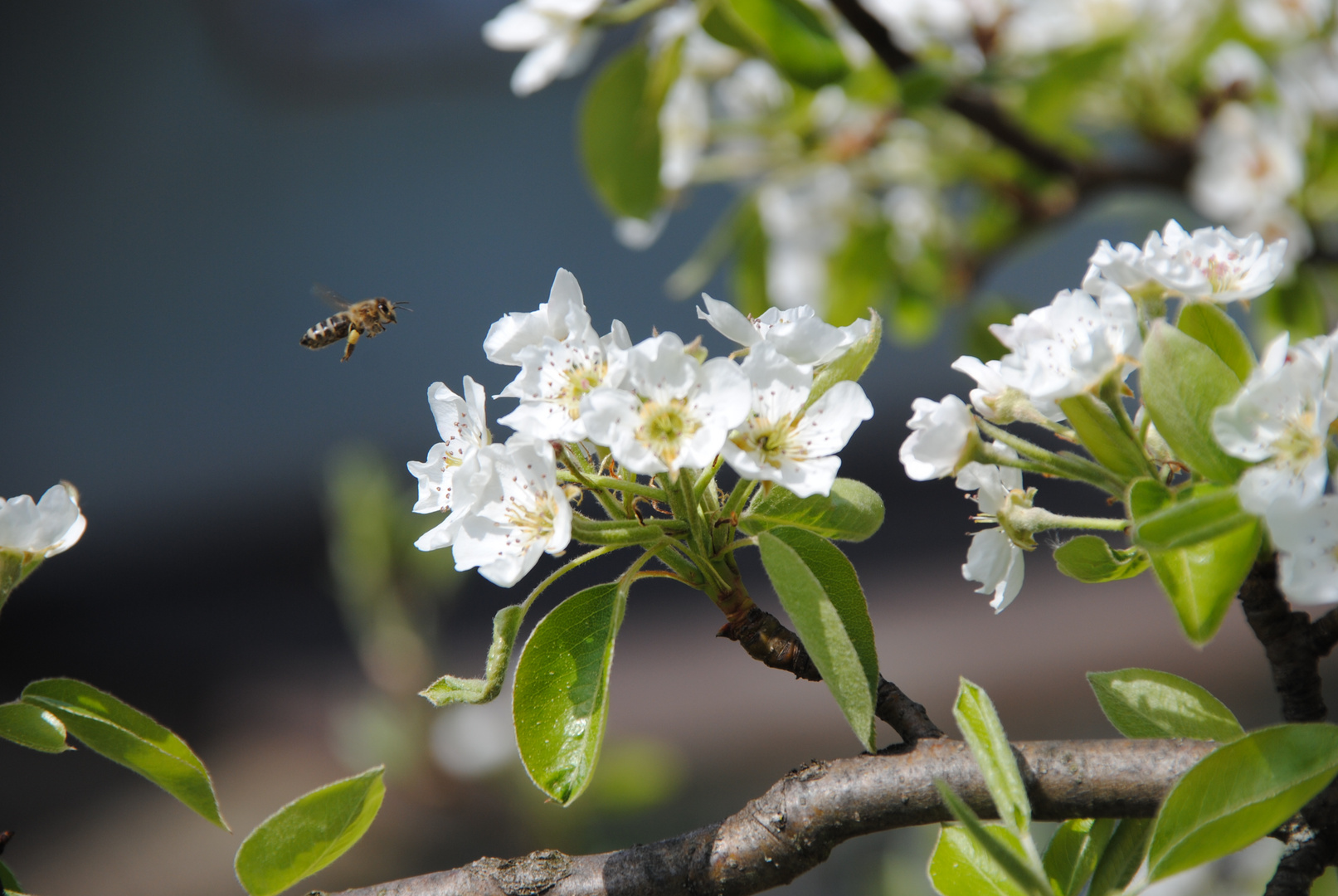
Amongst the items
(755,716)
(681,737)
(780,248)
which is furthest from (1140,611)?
(780,248)

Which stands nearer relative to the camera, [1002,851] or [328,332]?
[1002,851]

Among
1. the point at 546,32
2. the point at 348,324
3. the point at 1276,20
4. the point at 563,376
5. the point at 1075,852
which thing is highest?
the point at 546,32

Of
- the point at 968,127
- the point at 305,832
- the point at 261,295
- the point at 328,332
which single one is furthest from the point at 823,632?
the point at 261,295

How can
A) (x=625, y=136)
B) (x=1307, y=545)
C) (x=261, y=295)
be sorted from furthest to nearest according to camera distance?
(x=261, y=295)
(x=625, y=136)
(x=1307, y=545)

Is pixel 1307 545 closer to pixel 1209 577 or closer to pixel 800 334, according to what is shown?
pixel 1209 577

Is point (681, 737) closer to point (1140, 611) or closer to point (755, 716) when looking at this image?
point (755, 716)

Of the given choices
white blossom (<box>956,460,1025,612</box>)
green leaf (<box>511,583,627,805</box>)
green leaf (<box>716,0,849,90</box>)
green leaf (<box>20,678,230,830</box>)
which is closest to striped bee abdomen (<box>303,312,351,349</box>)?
green leaf (<box>716,0,849,90</box>)

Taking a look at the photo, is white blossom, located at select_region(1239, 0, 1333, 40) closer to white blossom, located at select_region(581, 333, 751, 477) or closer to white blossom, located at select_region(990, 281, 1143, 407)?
white blossom, located at select_region(990, 281, 1143, 407)
